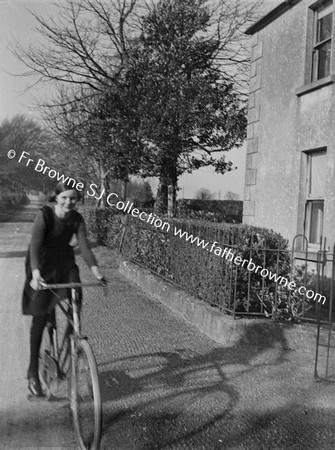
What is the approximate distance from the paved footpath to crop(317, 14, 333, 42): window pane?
235 inches

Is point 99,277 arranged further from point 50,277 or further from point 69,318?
point 50,277

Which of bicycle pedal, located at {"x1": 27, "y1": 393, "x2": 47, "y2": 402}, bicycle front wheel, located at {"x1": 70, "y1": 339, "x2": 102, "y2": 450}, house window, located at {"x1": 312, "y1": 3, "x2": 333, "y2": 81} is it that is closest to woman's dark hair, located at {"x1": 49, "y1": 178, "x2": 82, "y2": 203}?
bicycle front wheel, located at {"x1": 70, "y1": 339, "x2": 102, "y2": 450}

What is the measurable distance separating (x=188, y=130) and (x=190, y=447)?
13758mm

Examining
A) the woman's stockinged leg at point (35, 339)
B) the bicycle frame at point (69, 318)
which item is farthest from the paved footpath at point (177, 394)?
the bicycle frame at point (69, 318)

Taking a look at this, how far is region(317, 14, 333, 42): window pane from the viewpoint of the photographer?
29.9 feet

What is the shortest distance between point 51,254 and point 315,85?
6.67m

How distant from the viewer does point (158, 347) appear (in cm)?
563

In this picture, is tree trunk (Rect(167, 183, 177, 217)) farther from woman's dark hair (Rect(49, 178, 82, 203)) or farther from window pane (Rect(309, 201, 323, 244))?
woman's dark hair (Rect(49, 178, 82, 203))

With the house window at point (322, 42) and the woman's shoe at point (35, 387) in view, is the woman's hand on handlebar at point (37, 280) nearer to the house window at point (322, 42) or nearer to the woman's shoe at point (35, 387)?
the woman's shoe at point (35, 387)

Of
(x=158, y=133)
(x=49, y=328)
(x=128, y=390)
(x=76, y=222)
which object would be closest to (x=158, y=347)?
(x=128, y=390)

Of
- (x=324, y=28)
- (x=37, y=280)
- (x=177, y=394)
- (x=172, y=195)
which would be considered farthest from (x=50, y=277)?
(x=172, y=195)

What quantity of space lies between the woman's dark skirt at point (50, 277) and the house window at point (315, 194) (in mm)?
6073

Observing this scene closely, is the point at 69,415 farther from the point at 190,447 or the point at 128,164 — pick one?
the point at 128,164

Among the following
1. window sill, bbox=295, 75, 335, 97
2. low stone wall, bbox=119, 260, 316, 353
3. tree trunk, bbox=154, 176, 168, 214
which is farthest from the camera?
tree trunk, bbox=154, 176, 168, 214
